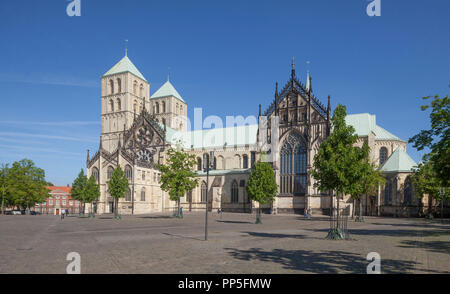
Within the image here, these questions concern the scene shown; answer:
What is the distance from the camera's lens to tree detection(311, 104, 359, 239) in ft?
68.1

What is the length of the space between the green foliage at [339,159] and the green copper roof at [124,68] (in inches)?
2867

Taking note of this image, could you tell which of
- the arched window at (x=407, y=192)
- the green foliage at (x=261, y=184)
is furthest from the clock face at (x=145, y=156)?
the arched window at (x=407, y=192)

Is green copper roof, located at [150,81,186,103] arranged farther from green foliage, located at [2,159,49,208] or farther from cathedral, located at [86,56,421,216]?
green foliage, located at [2,159,49,208]

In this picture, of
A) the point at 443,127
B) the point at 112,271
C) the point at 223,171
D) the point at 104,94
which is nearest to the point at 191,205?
the point at 223,171

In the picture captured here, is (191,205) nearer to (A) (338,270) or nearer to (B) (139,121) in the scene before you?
(B) (139,121)

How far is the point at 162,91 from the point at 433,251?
90.2 meters

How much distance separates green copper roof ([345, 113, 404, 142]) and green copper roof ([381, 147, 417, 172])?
5974mm

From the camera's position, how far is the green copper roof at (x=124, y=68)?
86225 millimetres

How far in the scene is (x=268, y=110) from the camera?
63219 millimetres

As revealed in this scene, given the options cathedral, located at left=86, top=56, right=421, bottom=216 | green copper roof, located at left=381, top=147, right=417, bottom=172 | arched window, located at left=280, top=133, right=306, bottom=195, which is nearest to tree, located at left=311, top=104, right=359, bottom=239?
cathedral, located at left=86, top=56, right=421, bottom=216

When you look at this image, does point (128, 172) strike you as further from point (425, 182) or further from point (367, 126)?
point (425, 182)

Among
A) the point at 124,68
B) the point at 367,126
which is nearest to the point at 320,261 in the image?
the point at 367,126

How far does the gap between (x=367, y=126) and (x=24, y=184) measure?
241ft

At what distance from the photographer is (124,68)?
283 ft
